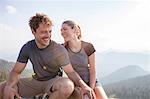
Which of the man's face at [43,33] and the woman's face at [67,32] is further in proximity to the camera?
the woman's face at [67,32]

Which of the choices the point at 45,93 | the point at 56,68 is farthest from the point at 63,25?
the point at 45,93

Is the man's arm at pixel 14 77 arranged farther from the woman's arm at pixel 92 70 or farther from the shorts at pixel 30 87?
the woman's arm at pixel 92 70

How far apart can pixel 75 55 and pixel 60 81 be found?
717 mm

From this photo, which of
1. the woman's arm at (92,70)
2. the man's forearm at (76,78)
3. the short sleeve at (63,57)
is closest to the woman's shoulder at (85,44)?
the woman's arm at (92,70)

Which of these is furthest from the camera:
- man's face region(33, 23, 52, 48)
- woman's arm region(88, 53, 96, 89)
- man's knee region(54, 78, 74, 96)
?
woman's arm region(88, 53, 96, 89)

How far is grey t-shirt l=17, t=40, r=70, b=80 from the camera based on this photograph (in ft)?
15.2

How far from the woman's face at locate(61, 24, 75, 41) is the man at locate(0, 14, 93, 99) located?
378 millimetres

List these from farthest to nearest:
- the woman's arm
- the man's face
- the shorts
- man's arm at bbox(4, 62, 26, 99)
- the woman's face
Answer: the woman's face, the woman's arm, the shorts, man's arm at bbox(4, 62, 26, 99), the man's face

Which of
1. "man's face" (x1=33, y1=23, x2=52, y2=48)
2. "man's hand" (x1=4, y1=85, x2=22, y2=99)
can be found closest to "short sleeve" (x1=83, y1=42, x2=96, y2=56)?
"man's face" (x1=33, y1=23, x2=52, y2=48)

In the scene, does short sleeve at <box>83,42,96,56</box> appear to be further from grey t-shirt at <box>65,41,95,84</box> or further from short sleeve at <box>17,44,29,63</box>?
short sleeve at <box>17,44,29,63</box>

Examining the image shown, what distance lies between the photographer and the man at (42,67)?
15.0 feet

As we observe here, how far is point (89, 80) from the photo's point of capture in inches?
199

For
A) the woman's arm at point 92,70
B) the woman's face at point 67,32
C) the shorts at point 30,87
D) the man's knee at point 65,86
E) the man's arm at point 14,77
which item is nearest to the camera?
the man's knee at point 65,86

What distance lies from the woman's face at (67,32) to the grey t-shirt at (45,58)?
0.39 m
